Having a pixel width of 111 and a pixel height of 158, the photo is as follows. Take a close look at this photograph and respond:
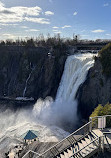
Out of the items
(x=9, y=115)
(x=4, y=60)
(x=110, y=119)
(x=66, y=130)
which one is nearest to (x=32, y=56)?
(x=4, y=60)

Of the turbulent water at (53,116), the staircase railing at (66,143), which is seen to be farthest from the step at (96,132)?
the turbulent water at (53,116)

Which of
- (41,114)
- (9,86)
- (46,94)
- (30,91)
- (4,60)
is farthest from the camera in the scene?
(4,60)

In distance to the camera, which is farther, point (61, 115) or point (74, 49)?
point (74, 49)

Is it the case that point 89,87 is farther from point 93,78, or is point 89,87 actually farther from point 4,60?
point 4,60

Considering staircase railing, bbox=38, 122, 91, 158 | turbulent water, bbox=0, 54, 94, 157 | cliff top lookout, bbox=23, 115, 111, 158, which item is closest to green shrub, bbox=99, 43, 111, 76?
turbulent water, bbox=0, 54, 94, 157

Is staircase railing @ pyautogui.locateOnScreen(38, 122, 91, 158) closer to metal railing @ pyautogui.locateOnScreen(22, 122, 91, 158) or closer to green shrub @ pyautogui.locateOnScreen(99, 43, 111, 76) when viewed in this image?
metal railing @ pyautogui.locateOnScreen(22, 122, 91, 158)

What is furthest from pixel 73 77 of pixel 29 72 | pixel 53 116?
pixel 29 72

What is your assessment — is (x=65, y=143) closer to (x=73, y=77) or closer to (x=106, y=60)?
(x=106, y=60)
